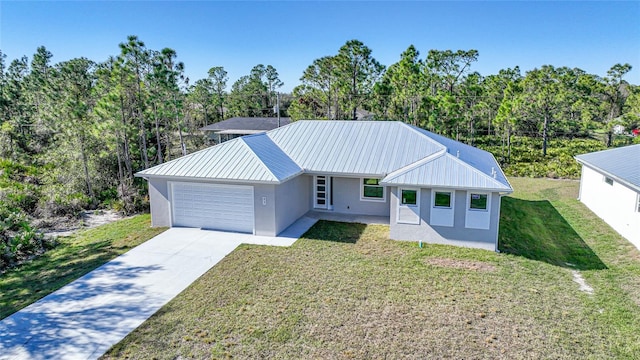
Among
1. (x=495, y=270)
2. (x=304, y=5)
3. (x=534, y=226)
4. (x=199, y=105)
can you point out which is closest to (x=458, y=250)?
(x=495, y=270)

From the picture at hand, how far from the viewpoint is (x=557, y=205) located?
18.5m

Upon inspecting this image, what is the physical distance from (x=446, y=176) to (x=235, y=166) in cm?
726

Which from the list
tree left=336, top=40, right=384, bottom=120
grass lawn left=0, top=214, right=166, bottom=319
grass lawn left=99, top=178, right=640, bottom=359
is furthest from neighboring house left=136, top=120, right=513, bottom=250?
tree left=336, top=40, right=384, bottom=120

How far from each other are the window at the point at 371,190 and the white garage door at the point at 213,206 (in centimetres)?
487

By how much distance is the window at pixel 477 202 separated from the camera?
39.4 ft

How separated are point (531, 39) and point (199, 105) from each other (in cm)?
3788

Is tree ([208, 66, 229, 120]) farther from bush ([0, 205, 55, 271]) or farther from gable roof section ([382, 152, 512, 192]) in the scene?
gable roof section ([382, 152, 512, 192])

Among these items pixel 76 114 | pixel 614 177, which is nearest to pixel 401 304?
pixel 614 177

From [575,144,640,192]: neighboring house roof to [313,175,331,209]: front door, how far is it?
10.6 meters

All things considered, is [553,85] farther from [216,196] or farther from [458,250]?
[216,196]

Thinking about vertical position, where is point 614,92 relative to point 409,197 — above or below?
above

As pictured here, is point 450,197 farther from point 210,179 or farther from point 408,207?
point 210,179

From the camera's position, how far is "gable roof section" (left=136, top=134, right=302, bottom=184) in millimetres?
13086

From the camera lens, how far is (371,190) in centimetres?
1559
